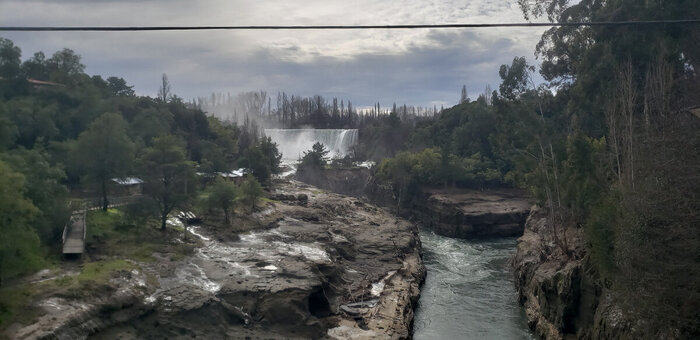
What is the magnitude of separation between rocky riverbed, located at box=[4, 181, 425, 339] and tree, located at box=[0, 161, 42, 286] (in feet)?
6.04

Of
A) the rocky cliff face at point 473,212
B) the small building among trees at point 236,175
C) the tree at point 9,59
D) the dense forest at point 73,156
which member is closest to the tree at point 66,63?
the dense forest at point 73,156

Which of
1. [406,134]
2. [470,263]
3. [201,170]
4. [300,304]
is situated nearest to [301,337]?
[300,304]

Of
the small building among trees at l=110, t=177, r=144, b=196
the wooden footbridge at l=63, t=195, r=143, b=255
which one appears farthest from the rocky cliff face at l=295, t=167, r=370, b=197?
the wooden footbridge at l=63, t=195, r=143, b=255

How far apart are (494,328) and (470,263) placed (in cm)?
1568

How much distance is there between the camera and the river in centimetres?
2838

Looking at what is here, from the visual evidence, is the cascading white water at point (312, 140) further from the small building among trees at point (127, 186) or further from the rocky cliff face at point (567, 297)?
the rocky cliff face at point (567, 297)

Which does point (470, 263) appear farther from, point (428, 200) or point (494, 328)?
point (428, 200)

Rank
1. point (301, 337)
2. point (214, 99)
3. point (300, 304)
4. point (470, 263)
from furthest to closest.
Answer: point (214, 99), point (470, 263), point (300, 304), point (301, 337)

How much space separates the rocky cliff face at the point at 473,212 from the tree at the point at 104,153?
117ft

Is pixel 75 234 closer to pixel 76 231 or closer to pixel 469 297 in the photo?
pixel 76 231

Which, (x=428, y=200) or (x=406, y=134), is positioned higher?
(x=406, y=134)

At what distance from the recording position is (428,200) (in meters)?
66.5

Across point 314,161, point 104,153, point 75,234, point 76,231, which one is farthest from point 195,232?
point 314,161

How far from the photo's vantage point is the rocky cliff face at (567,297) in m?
22.6
